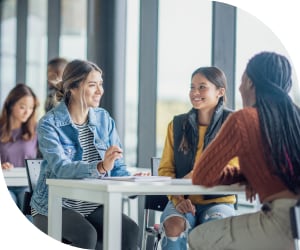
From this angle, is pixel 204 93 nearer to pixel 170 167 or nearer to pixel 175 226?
pixel 170 167

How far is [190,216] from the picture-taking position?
8.73 feet

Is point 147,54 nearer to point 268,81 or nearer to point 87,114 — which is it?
point 87,114

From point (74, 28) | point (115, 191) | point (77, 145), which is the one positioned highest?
point (74, 28)

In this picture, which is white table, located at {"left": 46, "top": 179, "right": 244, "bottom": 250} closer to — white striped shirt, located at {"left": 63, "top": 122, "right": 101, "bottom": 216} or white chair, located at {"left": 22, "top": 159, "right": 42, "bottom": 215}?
white striped shirt, located at {"left": 63, "top": 122, "right": 101, "bottom": 216}

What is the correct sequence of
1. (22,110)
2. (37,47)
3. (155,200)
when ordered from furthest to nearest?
(37,47), (22,110), (155,200)

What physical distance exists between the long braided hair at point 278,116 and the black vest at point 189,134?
10.7 inches

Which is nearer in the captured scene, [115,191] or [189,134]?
[115,191]

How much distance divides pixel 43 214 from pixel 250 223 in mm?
796

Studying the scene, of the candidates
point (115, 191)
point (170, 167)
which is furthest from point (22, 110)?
point (115, 191)

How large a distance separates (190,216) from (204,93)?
443 mm

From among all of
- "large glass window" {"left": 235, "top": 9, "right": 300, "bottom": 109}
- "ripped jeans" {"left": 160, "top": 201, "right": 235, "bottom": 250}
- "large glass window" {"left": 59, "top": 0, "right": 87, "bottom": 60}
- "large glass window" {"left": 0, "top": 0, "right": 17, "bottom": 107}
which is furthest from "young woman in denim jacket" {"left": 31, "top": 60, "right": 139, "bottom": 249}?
"large glass window" {"left": 0, "top": 0, "right": 17, "bottom": 107}

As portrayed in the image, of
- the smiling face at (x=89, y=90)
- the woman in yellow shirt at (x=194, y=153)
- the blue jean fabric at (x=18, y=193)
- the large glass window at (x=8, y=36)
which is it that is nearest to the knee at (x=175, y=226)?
the woman in yellow shirt at (x=194, y=153)

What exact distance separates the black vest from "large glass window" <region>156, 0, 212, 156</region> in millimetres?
128

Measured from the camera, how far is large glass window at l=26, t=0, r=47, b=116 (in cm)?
359
